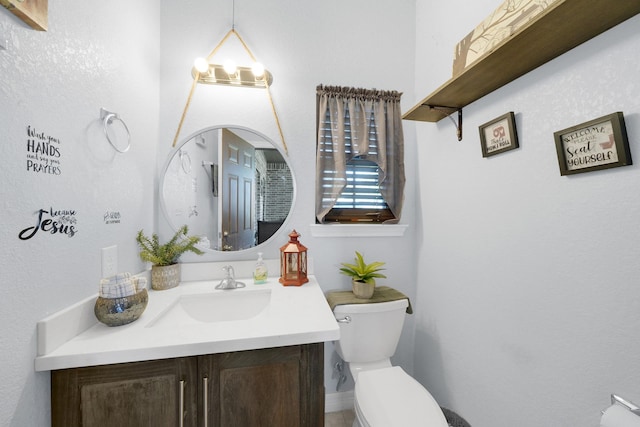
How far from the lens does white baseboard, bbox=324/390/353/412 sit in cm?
155

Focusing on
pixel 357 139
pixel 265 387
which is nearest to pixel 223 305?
pixel 265 387

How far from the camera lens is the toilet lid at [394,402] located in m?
0.92

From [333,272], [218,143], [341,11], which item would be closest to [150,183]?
[218,143]

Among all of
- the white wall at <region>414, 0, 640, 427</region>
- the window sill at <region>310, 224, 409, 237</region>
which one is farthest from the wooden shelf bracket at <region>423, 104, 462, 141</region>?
the window sill at <region>310, 224, 409, 237</region>

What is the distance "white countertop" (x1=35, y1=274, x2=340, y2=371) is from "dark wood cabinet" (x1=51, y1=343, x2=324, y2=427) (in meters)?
0.04

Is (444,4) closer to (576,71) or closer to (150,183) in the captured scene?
(576,71)

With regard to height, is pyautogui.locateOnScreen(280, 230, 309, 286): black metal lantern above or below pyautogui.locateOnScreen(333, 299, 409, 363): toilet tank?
above

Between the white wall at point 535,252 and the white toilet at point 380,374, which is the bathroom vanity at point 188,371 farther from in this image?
the white wall at point 535,252

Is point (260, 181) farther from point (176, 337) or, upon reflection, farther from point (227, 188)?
point (176, 337)

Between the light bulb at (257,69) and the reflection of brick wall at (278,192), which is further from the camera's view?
the reflection of brick wall at (278,192)

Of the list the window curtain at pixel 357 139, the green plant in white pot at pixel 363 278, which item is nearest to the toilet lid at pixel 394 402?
the green plant in white pot at pixel 363 278

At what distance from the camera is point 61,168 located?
769 mm

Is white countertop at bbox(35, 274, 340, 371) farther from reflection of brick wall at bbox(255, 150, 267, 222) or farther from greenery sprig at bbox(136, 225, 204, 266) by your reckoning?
Result: reflection of brick wall at bbox(255, 150, 267, 222)

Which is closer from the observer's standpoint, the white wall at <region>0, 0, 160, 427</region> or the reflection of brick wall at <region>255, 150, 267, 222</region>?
the white wall at <region>0, 0, 160, 427</region>
